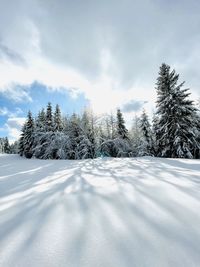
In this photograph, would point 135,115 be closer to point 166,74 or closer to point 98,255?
point 166,74

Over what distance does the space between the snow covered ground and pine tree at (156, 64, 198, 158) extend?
10.5 meters

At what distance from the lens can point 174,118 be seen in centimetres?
1275

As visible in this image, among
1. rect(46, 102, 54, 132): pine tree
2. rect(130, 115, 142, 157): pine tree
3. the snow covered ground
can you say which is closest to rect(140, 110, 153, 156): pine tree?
rect(130, 115, 142, 157): pine tree

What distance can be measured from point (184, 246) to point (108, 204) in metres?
1.00

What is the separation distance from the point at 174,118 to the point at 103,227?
41.4 feet

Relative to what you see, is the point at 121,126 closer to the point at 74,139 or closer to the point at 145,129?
the point at 145,129

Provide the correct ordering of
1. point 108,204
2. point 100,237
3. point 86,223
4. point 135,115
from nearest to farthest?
point 100,237, point 86,223, point 108,204, point 135,115

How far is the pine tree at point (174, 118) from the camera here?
478 inches

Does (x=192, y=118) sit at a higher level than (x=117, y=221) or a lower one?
higher

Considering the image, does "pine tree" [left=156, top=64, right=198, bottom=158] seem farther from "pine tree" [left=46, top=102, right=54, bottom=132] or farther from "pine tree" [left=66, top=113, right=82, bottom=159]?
"pine tree" [left=46, top=102, right=54, bottom=132]

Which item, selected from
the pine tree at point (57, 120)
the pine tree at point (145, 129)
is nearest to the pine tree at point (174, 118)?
the pine tree at point (145, 129)

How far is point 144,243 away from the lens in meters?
→ 1.32

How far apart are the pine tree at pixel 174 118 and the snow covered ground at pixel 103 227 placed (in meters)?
10.5

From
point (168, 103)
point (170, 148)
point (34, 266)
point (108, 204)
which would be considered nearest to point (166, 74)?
point (168, 103)
